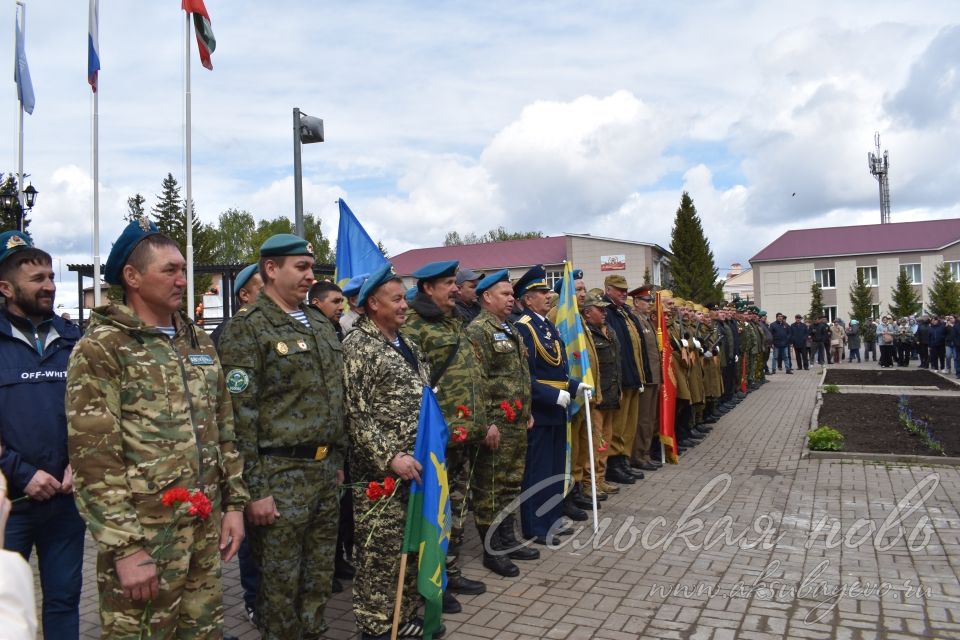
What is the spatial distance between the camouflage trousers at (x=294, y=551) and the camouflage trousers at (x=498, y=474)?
6.18 feet

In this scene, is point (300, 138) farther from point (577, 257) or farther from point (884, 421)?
point (577, 257)

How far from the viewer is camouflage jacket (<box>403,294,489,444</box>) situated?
457cm

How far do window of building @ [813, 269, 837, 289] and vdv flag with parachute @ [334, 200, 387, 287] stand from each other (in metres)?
55.2

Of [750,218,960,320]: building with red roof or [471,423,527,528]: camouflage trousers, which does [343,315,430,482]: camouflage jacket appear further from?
[750,218,960,320]: building with red roof

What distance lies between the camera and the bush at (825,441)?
922 cm

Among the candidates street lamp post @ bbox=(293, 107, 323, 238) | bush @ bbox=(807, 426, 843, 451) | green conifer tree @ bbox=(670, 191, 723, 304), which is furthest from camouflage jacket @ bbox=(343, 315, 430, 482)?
green conifer tree @ bbox=(670, 191, 723, 304)

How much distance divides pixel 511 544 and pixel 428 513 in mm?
1858

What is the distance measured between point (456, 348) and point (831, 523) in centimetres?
381

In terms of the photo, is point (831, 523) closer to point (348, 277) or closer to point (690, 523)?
point (690, 523)

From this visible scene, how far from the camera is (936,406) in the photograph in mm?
13766

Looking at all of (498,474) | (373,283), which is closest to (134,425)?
(373,283)

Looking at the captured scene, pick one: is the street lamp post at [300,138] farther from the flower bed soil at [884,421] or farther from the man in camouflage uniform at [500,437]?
the flower bed soil at [884,421]

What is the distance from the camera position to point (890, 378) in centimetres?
2127

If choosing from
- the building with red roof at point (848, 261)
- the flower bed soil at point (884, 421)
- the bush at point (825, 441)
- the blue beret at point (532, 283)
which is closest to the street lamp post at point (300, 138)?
the blue beret at point (532, 283)
